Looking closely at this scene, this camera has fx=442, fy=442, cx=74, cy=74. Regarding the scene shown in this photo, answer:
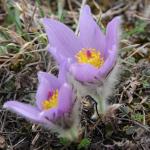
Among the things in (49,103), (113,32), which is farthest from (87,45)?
(49,103)

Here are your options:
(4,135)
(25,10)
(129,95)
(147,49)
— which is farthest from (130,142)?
(25,10)

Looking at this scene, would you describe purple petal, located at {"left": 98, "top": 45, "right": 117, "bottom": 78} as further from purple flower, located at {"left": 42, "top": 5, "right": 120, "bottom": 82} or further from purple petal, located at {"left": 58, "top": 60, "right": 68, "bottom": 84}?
purple petal, located at {"left": 58, "top": 60, "right": 68, "bottom": 84}

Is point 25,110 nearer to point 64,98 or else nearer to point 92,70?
point 64,98

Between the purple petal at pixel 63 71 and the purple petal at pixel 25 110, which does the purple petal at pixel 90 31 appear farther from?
the purple petal at pixel 25 110

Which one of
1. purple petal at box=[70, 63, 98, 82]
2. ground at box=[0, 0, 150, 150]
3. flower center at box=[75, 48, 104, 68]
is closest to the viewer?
purple petal at box=[70, 63, 98, 82]

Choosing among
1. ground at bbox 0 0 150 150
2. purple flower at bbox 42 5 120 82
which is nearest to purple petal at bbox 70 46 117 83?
purple flower at bbox 42 5 120 82
